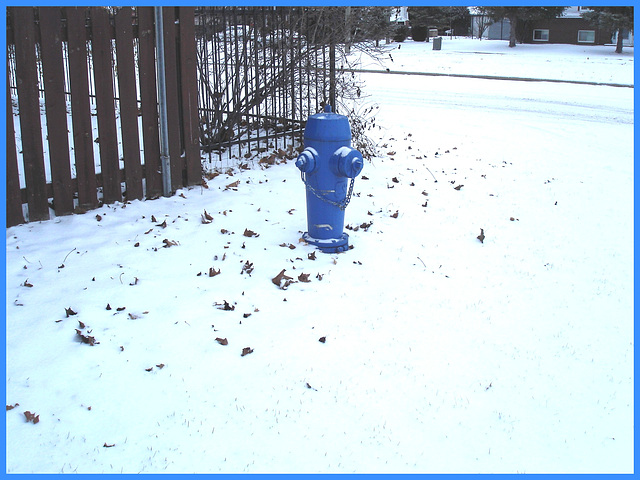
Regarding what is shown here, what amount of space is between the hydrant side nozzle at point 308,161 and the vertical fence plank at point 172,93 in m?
1.83

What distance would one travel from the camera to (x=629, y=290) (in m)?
5.14

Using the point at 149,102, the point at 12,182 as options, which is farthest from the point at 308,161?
the point at 12,182

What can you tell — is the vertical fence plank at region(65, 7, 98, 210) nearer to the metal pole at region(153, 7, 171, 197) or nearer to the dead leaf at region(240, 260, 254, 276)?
the metal pole at region(153, 7, 171, 197)

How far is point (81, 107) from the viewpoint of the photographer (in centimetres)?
567

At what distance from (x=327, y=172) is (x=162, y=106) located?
1999 millimetres

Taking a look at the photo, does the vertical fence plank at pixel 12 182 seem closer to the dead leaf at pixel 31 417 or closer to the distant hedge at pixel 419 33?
the dead leaf at pixel 31 417

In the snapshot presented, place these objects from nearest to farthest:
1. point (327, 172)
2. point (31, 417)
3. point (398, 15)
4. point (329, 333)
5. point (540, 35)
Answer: point (31, 417) → point (329, 333) → point (327, 172) → point (398, 15) → point (540, 35)

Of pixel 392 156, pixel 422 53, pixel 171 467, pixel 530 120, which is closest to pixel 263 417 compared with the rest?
pixel 171 467

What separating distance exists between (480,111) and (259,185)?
694cm

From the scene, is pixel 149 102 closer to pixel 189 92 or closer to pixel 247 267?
pixel 189 92

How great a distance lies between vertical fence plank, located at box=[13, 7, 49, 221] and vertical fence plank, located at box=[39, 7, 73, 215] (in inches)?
3.7

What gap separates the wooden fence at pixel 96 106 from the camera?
17.5 feet

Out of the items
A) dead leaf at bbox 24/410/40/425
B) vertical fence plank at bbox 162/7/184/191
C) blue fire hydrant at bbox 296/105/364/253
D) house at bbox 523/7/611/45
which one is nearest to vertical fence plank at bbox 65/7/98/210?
vertical fence plank at bbox 162/7/184/191

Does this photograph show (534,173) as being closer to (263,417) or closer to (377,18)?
(377,18)
